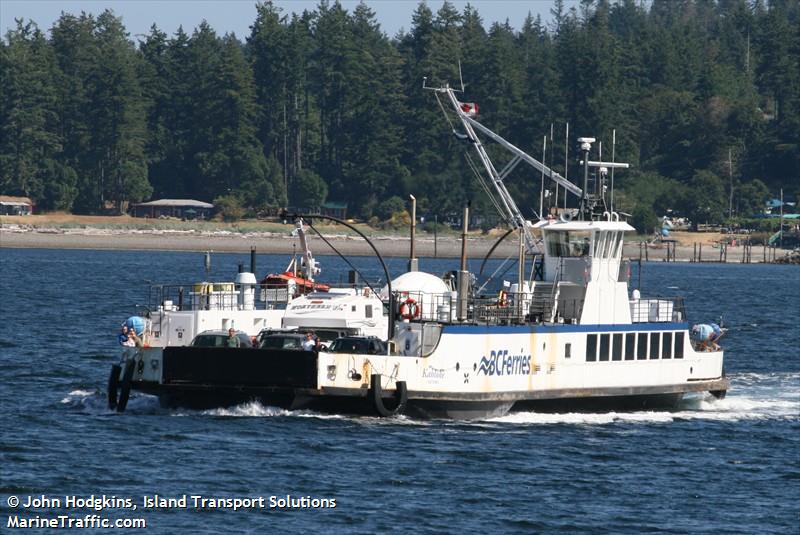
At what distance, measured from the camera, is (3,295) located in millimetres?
101250

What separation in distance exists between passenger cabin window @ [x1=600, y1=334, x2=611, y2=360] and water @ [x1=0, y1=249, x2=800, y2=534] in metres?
1.82

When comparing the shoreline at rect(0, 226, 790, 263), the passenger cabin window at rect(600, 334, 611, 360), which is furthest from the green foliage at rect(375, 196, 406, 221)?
the passenger cabin window at rect(600, 334, 611, 360)

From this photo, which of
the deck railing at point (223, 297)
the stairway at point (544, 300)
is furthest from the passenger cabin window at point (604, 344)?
the deck railing at point (223, 297)

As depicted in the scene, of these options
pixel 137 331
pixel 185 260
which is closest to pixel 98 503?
pixel 137 331

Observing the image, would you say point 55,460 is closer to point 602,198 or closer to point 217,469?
point 217,469

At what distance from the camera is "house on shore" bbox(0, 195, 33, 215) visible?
195 metres

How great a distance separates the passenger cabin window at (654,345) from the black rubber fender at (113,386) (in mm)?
15532

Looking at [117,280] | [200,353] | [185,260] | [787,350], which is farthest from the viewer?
[185,260]

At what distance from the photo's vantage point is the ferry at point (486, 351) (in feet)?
144

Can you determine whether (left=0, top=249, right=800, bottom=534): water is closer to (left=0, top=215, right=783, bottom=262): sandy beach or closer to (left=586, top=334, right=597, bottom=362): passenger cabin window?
(left=586, top=334, right=597, bottom=362): passenger cabin window

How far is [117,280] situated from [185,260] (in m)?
38.7

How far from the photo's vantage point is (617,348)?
48.5m

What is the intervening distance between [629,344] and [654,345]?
1108mm

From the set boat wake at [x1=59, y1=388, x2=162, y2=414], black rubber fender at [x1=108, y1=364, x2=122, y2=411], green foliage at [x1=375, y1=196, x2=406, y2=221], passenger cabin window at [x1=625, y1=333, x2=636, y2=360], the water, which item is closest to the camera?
the water
